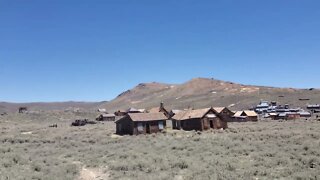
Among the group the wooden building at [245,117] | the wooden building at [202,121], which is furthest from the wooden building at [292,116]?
the wooden building at [202,121]

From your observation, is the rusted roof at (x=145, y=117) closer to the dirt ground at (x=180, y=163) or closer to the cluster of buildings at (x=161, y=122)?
the cluster of buildings at (x=161, y=122)

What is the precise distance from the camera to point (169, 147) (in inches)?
1188

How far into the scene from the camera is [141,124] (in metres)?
49.2

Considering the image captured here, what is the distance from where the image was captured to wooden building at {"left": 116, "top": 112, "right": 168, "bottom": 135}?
48812mm

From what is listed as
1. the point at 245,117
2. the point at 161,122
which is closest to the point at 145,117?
the point at 161,122

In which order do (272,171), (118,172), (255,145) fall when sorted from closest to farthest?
(272,171)
(118,172)
(255,145)

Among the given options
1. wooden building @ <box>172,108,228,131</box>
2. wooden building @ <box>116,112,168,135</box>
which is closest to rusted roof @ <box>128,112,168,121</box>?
wooden building @ <box>116,112,168,135</box>

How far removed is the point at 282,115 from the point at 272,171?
68081mm

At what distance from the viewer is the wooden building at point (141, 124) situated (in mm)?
48812

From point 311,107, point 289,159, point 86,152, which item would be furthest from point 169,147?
point 311,107

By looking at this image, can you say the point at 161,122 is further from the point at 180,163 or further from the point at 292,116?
the point at 292,116

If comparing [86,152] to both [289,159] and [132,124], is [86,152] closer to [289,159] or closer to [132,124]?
[289,159]

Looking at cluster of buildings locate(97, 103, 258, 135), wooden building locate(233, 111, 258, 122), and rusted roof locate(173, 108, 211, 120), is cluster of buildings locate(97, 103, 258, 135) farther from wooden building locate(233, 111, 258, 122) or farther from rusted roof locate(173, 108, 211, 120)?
wooden building locate(233, 111, 258, 122)

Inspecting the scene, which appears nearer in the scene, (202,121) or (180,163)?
(180,163)
